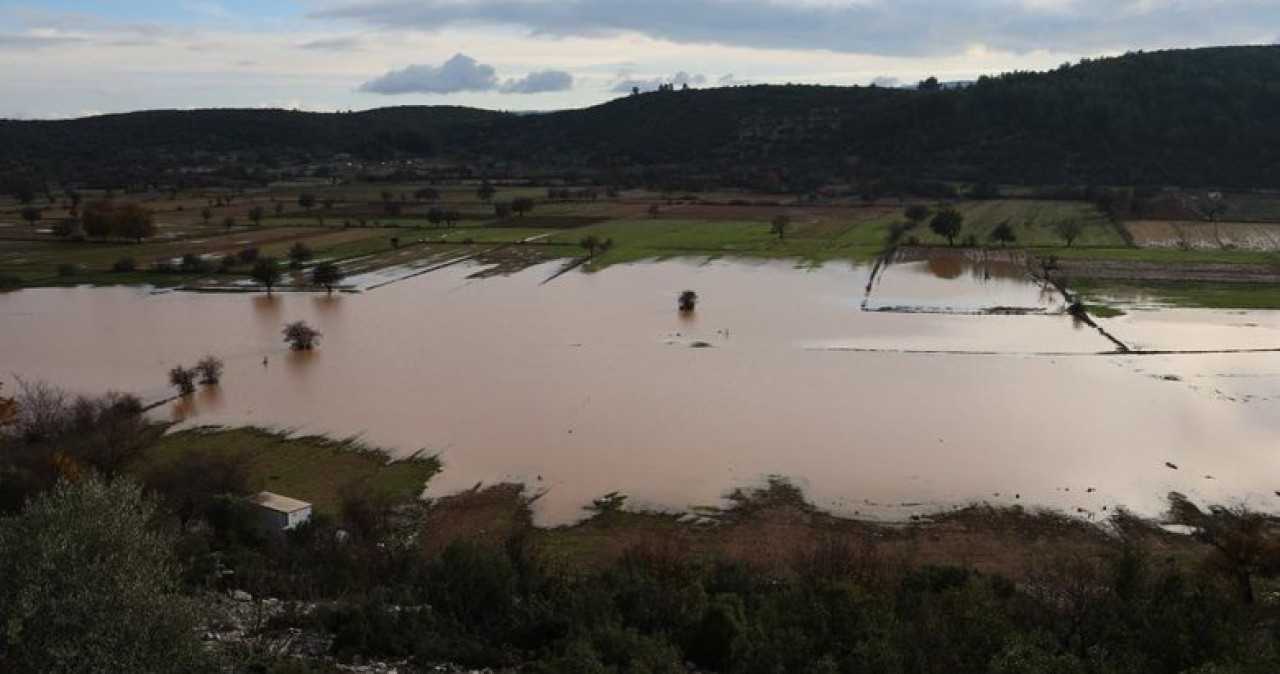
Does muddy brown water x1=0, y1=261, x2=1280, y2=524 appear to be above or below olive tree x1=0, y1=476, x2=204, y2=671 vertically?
below

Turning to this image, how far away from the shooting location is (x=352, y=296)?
52.5m

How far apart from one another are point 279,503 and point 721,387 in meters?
15.8

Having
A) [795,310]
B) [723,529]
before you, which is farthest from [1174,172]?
[723,529]

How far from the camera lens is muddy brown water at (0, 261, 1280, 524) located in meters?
25.5

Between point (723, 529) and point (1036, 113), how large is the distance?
112421mm

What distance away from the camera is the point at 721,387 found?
33500mm

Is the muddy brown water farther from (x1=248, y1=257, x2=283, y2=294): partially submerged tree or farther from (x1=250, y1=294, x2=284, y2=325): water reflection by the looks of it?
(x1=248, y1=257, x2=283, y2=294): partially submerged tree

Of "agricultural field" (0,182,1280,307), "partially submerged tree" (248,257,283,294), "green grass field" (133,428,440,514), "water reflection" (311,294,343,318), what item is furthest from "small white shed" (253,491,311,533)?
"agricultural field" (0,182,1280,307)

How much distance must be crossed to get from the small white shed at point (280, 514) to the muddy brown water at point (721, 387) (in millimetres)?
4192

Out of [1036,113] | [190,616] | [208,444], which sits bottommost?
[208,444]

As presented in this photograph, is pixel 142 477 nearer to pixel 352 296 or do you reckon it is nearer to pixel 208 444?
pixel 208 444

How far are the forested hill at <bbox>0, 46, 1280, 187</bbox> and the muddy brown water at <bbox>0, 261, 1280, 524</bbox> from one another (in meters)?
66.9

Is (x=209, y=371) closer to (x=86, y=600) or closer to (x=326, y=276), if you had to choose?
(x=326, y=276)

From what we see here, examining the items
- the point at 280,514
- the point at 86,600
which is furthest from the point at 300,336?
the point at 86,600
